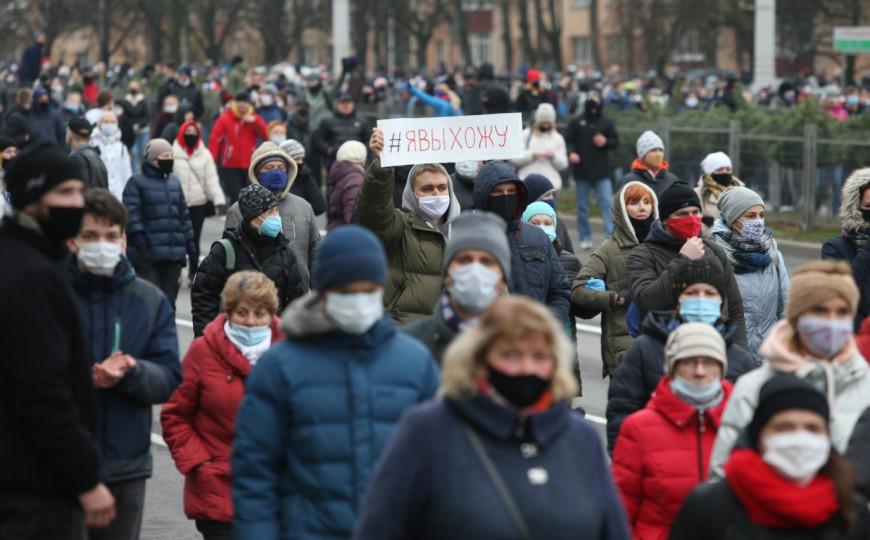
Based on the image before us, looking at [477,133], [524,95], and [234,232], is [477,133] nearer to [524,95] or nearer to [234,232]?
[234,232]

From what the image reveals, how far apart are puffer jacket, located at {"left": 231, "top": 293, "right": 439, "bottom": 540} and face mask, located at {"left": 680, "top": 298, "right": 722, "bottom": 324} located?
2.21 m

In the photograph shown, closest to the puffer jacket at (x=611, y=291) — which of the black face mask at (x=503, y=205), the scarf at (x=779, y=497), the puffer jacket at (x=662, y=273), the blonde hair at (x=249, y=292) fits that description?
the puffer jacket at (x=662, y=273)

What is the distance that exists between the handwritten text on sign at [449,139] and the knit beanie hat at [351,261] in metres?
3.81

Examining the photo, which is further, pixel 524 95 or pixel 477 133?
pixel 524 95

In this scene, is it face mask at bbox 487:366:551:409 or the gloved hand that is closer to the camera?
face mask at bbox 487:366:551:409

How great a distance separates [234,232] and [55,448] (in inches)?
160

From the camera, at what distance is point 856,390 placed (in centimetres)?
570

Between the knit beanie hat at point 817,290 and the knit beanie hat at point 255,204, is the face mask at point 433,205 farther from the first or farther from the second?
the knit beanie hat at point 817,290

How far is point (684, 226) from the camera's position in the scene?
28.8ft

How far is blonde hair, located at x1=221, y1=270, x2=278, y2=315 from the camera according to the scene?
7027mm

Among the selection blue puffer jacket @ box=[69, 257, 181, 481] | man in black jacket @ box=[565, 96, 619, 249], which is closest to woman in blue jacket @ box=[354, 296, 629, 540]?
blue puffer jacket @ box=[69, 257, 181, 481]

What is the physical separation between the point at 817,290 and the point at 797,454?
112cm

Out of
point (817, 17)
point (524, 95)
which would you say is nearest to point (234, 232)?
point (524, 95)

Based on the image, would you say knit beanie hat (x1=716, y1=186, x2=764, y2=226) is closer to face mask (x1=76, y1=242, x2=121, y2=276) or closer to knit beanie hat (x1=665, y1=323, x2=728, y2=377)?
knit beanie hat (x1=665, y1=323, x2=728, y2=377)
